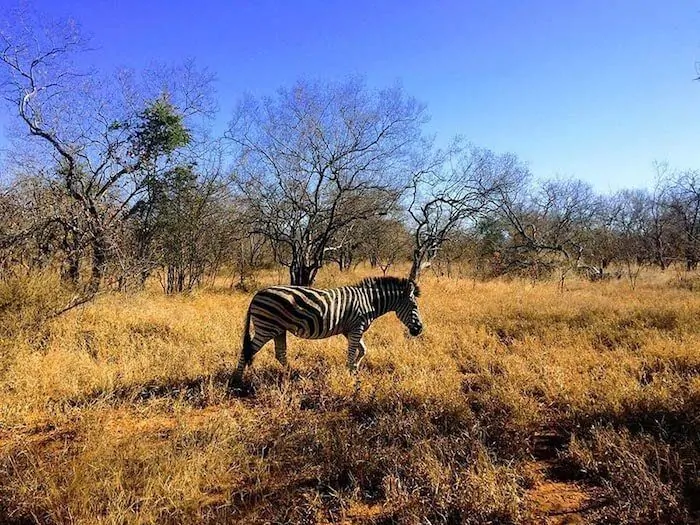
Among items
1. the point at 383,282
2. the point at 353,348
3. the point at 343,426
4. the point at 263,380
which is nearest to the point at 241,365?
the point at 263,380

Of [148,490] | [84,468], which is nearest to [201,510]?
[148,490]

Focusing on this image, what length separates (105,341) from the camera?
771 cm

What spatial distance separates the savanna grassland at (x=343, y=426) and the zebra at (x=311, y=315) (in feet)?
1.25

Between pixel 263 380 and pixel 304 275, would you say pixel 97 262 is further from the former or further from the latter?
pixel 304 275

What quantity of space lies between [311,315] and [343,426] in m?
2.17

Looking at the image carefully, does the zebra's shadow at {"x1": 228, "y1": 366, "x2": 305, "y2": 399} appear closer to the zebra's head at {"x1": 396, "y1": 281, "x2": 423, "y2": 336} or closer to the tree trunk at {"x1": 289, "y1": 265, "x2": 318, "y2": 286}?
the zebra's head at {"x1": 396, "y1": 281, "x2": 423, "y2": 336}

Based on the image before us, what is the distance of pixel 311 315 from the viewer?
639 centimetres

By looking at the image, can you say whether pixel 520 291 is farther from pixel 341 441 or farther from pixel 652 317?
pixel 341 441

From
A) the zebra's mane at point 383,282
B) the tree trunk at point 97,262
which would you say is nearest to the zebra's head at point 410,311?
the zebra's mane at point 383,282

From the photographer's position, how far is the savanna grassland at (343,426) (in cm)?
315

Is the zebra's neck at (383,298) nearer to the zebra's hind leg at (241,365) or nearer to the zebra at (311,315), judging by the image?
the zebra at (311,315)

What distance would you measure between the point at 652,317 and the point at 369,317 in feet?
22.6

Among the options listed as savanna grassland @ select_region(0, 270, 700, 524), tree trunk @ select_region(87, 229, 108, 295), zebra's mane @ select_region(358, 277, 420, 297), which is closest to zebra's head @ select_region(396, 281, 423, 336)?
zebra's mane @ select_region(358, 277, 420, 297)

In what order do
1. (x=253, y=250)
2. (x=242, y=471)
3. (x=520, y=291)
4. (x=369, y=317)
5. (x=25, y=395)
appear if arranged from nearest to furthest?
1. (x=242, y=471)
2. (x=25, y=395)
3. (x=369, y=317)
4. (x=520, y=291)
5. (x=253, y=250)
